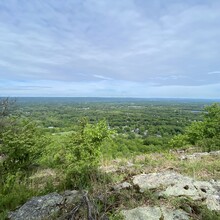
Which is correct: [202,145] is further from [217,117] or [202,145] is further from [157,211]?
[217,117]

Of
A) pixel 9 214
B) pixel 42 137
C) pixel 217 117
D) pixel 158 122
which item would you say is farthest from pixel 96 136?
pixel 158 122

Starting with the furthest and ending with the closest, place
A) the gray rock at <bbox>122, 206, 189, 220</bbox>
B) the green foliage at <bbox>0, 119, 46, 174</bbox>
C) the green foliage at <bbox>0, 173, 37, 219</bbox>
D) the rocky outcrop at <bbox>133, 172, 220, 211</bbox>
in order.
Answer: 1. the green foliage at <bbox>0, 119, 46, 174</bbox>
2. the green foliage at <bbox>0, 173, 37, 219</bbox>
3. the rocky outcrop at <bbox>133, 172, 220, 211</bbox>
4. the gray rock at <bbox>122, 206, 189, 220</bbox>

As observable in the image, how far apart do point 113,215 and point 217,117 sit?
15.7 meters

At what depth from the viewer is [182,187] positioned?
3598 mm

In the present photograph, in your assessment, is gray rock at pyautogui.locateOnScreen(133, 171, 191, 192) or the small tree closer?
gray rock at pyautogui.locateOnScreen(133, 171, 191, 192)

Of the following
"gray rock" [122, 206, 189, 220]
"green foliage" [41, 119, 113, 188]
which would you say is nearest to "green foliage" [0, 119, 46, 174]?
"green foliage" [41, 119, 113, 188]

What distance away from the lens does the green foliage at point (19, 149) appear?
17.5 feet

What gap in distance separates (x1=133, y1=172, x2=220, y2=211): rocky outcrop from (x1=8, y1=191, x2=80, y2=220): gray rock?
134 cm

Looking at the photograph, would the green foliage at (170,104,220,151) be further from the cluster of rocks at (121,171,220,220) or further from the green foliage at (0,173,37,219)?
the green foliage at (0,173,37,219)

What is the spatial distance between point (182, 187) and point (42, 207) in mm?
2334

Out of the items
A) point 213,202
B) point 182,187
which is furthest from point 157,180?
point 213,202

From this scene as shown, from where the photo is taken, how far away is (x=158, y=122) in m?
66.0

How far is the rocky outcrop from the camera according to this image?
132 inches

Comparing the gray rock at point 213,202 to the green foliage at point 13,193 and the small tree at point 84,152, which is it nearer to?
the small tree at point 84,152
